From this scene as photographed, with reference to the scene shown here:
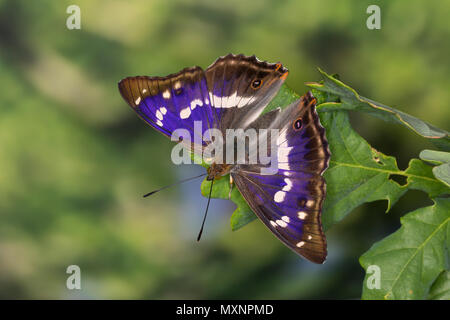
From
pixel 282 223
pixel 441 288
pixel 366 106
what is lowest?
pixel 441 288

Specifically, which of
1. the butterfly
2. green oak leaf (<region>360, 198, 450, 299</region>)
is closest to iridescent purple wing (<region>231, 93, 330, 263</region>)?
the butterfly

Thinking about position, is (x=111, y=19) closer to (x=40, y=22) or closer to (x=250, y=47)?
(x=40, y=22)

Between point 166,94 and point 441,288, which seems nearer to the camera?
point 441,288

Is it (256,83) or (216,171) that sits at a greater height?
(256,83)

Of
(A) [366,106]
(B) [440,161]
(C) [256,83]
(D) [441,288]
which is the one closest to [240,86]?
(C) [256,83]

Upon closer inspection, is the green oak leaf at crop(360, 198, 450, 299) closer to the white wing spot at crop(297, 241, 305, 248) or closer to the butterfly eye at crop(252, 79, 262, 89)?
the white wing spot at crop(297, 241, 305, 248)

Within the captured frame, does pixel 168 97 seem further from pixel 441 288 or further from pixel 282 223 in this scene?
pixel 441 288
